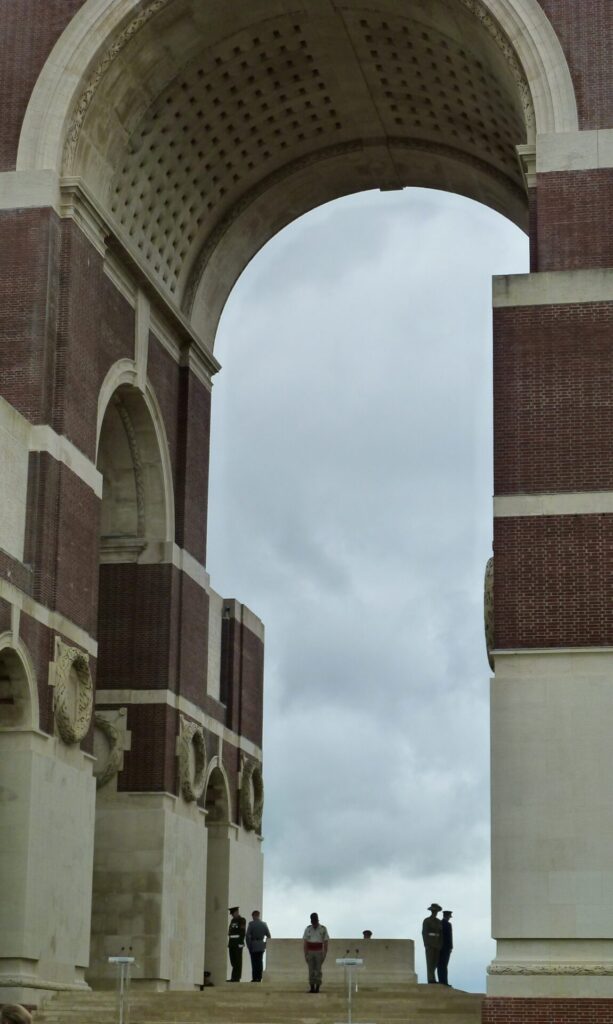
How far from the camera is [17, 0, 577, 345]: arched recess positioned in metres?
34.2

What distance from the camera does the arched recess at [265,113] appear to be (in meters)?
34.2

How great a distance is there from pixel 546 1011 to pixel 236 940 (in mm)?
13641

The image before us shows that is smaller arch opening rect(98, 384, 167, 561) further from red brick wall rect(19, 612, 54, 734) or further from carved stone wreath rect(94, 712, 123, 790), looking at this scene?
red brick wall rect(19, 612, 54, 734)

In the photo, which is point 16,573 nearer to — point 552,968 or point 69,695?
point 69,695

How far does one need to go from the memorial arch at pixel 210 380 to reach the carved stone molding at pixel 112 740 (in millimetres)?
79

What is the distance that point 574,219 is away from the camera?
3131 cm

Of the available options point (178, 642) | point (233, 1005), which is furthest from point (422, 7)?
point (233, 1005)

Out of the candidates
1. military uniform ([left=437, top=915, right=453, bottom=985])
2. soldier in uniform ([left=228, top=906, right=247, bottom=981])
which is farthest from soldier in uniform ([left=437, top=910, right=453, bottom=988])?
soldier in uniform ([left=228, top=906, right=247, bottom=981])

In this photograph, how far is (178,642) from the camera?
39.7 meters

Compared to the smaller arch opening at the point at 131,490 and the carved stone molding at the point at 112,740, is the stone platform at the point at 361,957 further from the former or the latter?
the smaller arch opening at the point at 131,490

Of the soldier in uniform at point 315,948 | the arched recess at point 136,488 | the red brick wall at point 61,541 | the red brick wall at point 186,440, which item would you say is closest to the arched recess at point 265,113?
the red brick wall at point 186,440

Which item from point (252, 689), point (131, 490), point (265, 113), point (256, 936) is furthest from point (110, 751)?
point (265, 113)

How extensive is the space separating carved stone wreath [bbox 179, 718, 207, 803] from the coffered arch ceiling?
32.8 feet

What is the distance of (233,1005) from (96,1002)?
2.41 m
